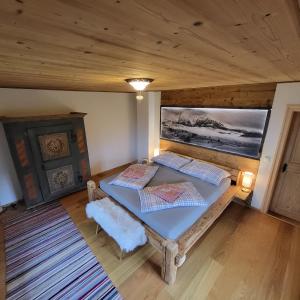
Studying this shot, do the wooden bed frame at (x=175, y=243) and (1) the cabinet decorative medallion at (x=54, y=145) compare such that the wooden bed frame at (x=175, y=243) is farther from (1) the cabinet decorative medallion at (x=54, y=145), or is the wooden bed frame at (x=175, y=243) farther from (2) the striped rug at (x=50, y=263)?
(1) the cabinet decorative medallion at (x=54, y=145)

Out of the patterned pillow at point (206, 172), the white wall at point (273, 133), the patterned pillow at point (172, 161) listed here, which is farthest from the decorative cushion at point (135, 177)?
the white wall at point (273, 133)

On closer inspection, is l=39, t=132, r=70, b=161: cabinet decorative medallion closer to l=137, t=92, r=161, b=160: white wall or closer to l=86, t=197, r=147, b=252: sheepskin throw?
l=86, t=197, r=147, b=252: sheepskin throw

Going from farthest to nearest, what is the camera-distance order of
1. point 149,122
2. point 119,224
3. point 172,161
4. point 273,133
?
1. point 149,122
2. point 172,161
3. point 273,133
4. point 119,224

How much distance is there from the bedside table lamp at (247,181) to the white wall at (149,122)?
2130 mm

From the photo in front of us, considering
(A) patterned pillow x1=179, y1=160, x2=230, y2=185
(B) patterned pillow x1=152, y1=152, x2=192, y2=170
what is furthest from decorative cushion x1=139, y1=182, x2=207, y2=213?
(B) patterned pillow x1=152, y1=152, x2=192, y2=170

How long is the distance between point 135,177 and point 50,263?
1.57m

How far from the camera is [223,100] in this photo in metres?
2.99

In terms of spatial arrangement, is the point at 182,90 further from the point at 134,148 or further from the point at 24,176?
the point at 24,176

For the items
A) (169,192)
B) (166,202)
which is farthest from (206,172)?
(166,202)

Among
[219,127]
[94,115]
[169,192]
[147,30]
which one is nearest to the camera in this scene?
[147,30]

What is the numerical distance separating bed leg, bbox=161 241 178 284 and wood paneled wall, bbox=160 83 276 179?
80.0 inches

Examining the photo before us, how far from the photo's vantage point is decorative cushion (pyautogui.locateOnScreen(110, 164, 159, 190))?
105 inches

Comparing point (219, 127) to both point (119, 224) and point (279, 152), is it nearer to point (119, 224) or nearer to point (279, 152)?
point (279, 152)

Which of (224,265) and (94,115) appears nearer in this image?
(224,265)
